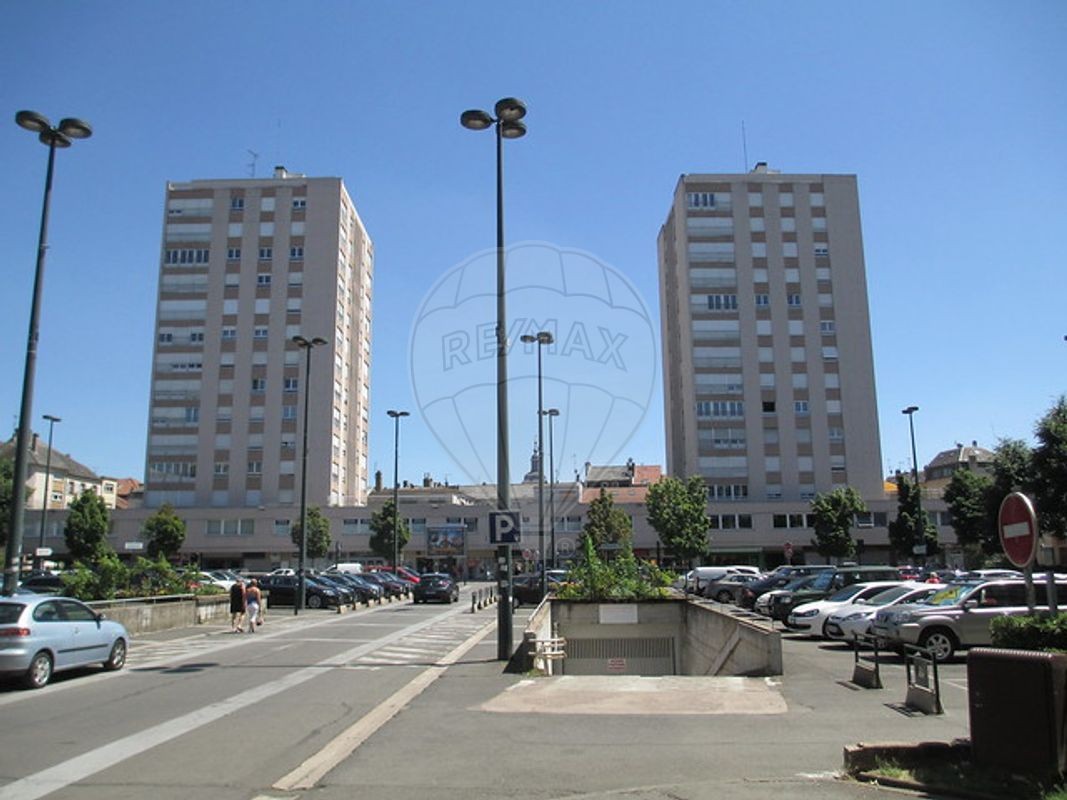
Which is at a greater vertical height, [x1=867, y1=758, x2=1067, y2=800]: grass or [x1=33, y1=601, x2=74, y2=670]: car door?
[x1=33, y1=601, x2=74, y2=670]: car door

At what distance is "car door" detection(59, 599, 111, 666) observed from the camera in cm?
1386

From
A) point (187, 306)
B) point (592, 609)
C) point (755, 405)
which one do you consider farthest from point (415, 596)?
point (187, 306)

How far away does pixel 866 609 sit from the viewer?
19.6 meters

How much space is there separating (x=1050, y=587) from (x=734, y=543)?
67.9 metres

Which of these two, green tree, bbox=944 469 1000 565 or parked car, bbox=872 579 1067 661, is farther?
green tree, bbox=944 469 1000 565

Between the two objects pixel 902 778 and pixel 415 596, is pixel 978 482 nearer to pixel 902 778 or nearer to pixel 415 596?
pixel 415 596

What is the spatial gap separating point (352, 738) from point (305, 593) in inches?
1088

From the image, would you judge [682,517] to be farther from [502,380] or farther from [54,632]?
[54,632]

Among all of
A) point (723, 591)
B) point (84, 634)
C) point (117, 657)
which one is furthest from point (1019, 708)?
point (723, 591)

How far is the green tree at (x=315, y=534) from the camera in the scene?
229ft

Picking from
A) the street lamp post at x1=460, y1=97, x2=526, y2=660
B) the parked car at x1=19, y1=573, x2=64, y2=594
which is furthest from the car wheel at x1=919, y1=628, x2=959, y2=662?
the parked car at x1=19, y1=573, x2=64, y2=594

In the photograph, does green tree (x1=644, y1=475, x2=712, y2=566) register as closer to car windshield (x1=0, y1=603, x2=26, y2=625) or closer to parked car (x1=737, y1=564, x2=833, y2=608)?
parked car (x1=737, y1=564, x2=833, y2=608)

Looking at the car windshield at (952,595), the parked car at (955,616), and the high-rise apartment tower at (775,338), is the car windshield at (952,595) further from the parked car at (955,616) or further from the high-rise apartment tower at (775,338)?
the high-rise apartment tower at (775,338)

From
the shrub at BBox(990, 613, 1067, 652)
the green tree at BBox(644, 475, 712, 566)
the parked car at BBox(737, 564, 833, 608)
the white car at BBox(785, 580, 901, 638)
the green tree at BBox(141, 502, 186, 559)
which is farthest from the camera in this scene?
the green tree at BBox(141, 502, 186, 559)
